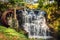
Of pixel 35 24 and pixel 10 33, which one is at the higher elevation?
pixel 35 24

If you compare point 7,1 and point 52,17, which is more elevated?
point 7,1

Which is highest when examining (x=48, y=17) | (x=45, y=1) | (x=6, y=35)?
(x=45, y=1)

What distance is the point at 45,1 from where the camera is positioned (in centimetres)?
486

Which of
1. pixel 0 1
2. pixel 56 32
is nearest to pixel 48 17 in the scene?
pixel 56 32

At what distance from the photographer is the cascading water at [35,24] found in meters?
4.90

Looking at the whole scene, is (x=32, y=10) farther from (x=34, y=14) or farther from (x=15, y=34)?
(x=15, y=34)

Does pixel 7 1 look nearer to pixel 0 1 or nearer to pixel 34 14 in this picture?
pixel 0 1

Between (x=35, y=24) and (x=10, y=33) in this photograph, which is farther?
(x=35, y=24)

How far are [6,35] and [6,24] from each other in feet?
0.84

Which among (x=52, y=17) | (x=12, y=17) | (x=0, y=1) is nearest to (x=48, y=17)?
(x=52, y=17)

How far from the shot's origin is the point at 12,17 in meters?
4.88

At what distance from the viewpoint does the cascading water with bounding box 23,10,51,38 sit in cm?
490

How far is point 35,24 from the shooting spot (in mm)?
4953

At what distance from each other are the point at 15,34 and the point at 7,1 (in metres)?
0.79
